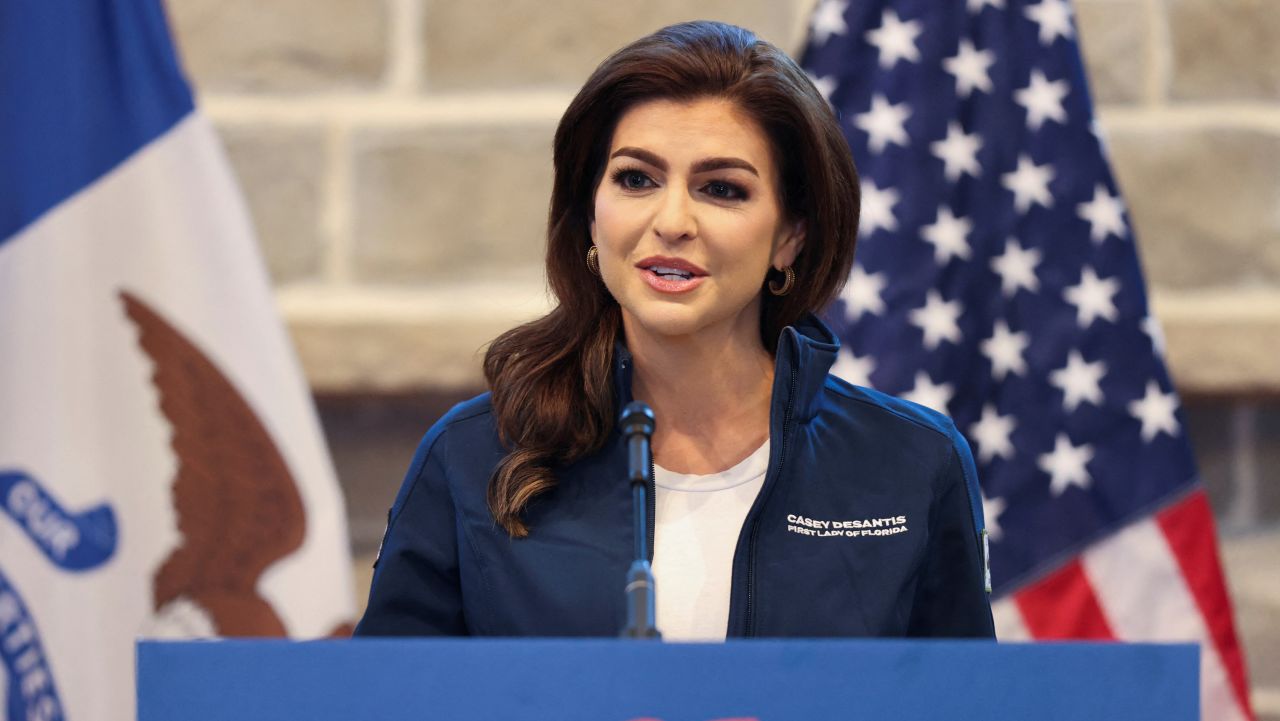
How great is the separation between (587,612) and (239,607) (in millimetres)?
1229

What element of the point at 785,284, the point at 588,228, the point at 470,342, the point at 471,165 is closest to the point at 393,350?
the point at 470,342

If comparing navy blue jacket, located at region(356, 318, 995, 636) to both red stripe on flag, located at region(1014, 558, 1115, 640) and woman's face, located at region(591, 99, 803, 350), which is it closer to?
woman's face, located at region(591, 99, 803, 350)

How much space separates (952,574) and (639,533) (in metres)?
0.51

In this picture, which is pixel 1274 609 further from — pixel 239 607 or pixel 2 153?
pixel 2 153

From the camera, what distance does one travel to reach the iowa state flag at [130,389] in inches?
99.4

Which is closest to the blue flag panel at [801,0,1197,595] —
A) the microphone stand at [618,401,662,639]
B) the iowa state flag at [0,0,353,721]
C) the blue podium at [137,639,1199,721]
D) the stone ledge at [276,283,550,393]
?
the stone ledge at [276,283,550,393]

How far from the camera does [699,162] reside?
1670 mm

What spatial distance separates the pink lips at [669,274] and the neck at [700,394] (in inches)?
4.9

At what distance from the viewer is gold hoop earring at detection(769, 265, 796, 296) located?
1.82m

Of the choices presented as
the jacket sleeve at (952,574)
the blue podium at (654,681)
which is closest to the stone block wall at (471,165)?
the jacket sleeve at (952,574)

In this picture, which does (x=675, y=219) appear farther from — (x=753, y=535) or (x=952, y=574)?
(x=952, y=574)

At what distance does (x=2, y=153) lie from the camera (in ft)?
8.46

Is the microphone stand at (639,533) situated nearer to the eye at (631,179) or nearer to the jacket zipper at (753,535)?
the jacket zipper at (753,535)

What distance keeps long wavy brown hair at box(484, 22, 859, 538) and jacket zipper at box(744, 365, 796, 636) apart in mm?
153
